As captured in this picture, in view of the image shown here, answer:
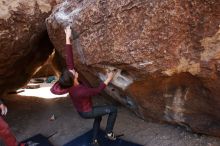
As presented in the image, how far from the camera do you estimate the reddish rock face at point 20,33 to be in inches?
229

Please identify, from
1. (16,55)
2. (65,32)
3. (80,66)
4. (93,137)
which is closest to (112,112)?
(93,137)

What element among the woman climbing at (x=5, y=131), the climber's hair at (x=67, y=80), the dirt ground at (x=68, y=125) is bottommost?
the dirt ground at (x=68, y=125)

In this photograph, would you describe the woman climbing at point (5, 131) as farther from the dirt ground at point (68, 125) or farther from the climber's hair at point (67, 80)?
the climber's hair at point (67, 80)

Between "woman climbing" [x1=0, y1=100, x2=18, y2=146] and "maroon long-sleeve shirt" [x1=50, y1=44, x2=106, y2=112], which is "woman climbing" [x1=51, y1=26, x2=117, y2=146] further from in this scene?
"woman climbing" [x1=0, y1=100, x2=18, y2=146]

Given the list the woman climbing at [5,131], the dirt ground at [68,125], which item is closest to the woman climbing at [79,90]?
the dirt ground at [68,125]

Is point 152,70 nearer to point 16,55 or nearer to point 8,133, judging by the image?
point 8,133

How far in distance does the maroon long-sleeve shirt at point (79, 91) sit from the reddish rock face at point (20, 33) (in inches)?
60.1

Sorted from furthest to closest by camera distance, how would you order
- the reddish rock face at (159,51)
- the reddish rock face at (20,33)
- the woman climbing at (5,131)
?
1. the reddish rock face at (20,33)
2. the woman climbing at (5,131)
3. the reddish rock face at (159,51)

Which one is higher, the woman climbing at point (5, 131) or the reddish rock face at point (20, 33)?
the reddish rock face at point (20, 33)

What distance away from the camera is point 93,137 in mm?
5340

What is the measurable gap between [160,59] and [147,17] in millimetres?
569

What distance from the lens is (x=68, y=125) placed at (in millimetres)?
6281

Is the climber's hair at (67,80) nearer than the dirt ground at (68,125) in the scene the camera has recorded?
Yes

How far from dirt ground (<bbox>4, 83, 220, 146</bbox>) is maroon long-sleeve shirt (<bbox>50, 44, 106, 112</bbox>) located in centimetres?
95
